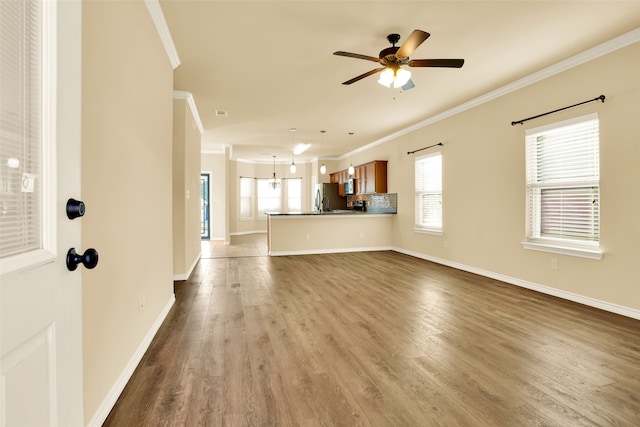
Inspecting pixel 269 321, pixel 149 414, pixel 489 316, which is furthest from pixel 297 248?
pixel 149 414

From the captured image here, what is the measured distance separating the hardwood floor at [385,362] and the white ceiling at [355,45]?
9.05ft

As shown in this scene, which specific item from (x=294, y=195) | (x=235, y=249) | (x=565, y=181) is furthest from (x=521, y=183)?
(x=294, y=195)

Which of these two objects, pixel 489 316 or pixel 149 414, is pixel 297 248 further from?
pixel 149 414

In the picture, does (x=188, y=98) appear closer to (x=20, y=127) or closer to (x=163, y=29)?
(x=163, y=29)

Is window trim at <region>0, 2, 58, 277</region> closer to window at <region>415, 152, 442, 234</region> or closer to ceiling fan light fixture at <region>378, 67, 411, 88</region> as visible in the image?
ceiling fan light fixture at <region>378, 67, 411, 88</region>

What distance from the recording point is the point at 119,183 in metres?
1.92

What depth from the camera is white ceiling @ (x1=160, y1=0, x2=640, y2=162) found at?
2.71 meters

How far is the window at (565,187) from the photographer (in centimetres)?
354

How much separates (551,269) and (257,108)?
4868 millimetres

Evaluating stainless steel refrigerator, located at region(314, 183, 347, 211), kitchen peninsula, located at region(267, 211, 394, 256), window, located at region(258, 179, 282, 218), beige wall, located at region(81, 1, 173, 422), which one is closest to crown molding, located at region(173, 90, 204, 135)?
beige wall, located at region(81, 1, 173, 422)

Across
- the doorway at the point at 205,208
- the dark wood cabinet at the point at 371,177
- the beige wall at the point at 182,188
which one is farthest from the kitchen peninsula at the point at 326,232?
the doorway at the point at 205,208

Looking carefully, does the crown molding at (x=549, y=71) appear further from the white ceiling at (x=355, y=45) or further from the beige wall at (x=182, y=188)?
the beige wall at (x=182, y=188)

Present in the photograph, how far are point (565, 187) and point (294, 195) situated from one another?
932 centimetres

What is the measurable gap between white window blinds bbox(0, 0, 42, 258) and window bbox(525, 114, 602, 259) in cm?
454
